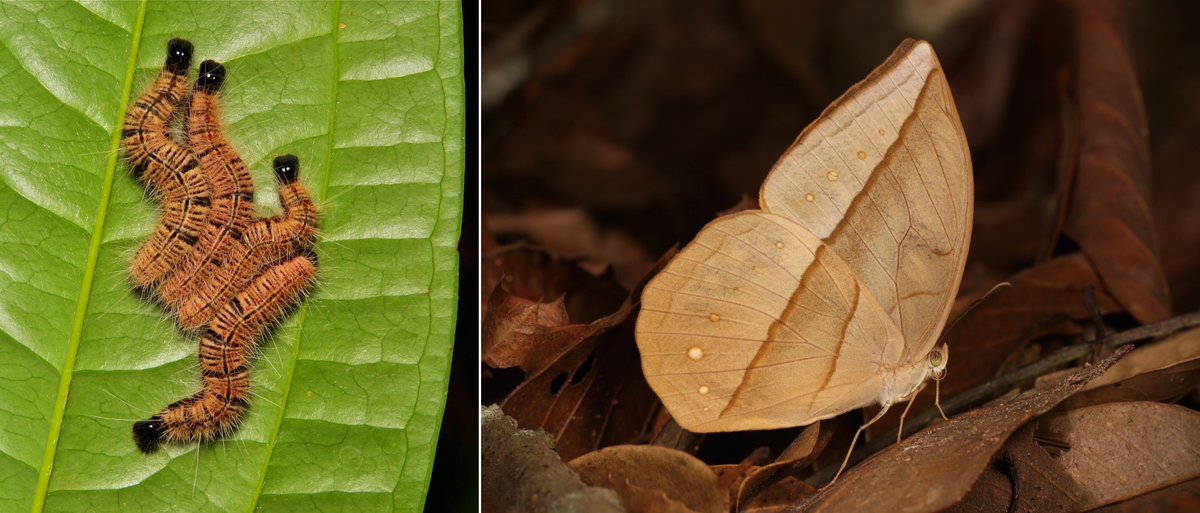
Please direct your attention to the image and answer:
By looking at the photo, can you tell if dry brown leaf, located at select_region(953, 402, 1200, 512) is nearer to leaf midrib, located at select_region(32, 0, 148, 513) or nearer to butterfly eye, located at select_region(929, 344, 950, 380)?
butterfly eye, located at select_region(929, 344, 950, 380)

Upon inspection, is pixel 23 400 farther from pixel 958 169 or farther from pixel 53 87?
pixel 958 169

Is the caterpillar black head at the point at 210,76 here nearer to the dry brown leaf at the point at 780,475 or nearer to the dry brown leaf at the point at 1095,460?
the dry brown leaf at the point at 780,475

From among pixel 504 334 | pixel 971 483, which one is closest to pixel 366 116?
pixel 504 334

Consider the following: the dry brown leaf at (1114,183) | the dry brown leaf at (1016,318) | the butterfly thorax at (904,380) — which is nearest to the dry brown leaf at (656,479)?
the butterfly thorax at (904,380)

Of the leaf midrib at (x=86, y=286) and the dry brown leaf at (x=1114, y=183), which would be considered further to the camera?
the dry brown leaf at (x=1114, y=183)

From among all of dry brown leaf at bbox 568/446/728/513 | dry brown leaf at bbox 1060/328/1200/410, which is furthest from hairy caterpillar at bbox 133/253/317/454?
dry brown leaf at bbox 1060/328/1200/410

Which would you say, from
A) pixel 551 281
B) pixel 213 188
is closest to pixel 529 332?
pixel 551 281
